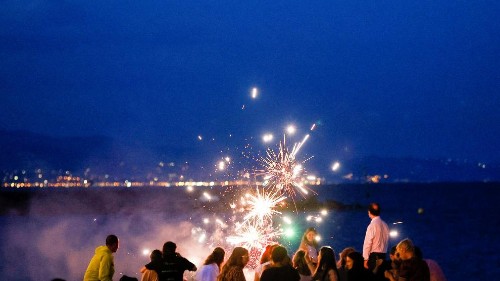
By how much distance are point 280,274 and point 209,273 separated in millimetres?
1381

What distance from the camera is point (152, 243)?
46.0 m

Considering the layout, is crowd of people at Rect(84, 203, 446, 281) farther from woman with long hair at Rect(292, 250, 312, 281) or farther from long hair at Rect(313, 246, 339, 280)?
woman with long hair at Rect(292, 250, 312, 281)

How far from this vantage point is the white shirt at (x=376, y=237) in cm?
1161

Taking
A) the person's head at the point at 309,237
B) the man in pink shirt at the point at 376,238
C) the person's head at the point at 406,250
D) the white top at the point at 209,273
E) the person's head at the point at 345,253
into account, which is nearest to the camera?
the person's head at the point at 406,250

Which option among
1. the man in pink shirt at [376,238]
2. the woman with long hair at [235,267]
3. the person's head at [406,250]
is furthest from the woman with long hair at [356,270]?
the man in pink shirt at [376,238]

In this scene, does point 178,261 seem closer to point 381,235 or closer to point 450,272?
point 381,235

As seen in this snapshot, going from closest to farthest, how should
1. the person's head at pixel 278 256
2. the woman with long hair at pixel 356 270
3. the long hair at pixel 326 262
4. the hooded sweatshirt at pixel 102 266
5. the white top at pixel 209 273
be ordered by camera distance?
the person's head at pixel 278 256
the woman with long hair at pixel 356 270
the white top at pixel 209 273
the hooded sweatshirt at pixel 102 266
the long hair at pixel 326 262

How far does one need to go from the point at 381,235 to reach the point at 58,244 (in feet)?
119

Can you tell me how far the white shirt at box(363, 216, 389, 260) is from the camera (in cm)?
1161

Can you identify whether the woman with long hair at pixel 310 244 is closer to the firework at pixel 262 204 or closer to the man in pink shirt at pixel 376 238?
the man in pink shirt at pixel 376 238

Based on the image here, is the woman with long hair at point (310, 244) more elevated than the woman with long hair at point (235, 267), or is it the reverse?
the woman with long hair at point (310, 244)

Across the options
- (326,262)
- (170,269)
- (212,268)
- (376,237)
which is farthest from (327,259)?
(170,269)

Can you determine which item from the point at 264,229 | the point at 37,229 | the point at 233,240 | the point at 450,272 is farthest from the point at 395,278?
the point at 37,229

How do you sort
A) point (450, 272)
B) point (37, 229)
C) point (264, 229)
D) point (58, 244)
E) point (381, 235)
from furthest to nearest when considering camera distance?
point (37, 229) → point (58, 244) → point (450, 272) → point (264, 229) → point (381, 235)
